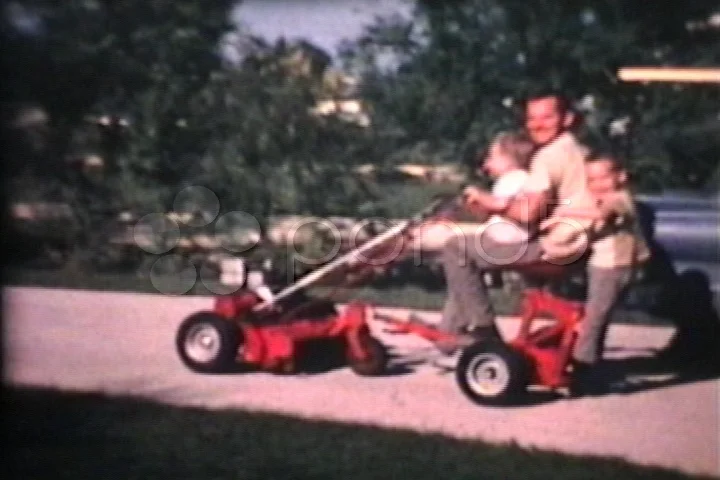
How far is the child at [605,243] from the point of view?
4.23 m

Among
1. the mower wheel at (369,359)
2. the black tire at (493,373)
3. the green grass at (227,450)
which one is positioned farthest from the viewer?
the mower wheel at (369,359)

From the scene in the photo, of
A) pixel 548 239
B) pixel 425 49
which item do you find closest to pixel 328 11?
pixel 425 49

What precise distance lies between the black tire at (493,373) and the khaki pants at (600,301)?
0.21 metres

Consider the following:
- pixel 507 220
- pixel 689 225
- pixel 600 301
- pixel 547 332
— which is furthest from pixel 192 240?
pixel 689 225

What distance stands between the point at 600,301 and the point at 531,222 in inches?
13.0

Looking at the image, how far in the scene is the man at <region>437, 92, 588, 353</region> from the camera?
4.24 metres

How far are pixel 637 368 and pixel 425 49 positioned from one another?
121 centimetres

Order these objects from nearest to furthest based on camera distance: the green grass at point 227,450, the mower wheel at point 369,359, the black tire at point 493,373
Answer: the green grass at point 227,450, the black tire at point 493,373, the mower wheel at point 369,359

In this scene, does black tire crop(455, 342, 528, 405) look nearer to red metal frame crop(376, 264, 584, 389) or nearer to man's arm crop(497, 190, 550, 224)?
red metal frame crop(376, 264, 584, 389)

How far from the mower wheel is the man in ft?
0.69

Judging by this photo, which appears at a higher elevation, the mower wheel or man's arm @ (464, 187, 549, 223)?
man's arm @ (464, 187, 549, 223)

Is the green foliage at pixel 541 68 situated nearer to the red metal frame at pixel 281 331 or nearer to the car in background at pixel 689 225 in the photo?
the car in background at pixel 689 225

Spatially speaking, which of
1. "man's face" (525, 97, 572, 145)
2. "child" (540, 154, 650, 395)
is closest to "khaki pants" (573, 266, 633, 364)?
"child" (540, 154, 650, 395)

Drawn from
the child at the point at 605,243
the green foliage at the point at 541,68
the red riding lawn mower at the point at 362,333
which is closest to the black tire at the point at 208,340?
the red riding lawn mower at the point at 362,333
